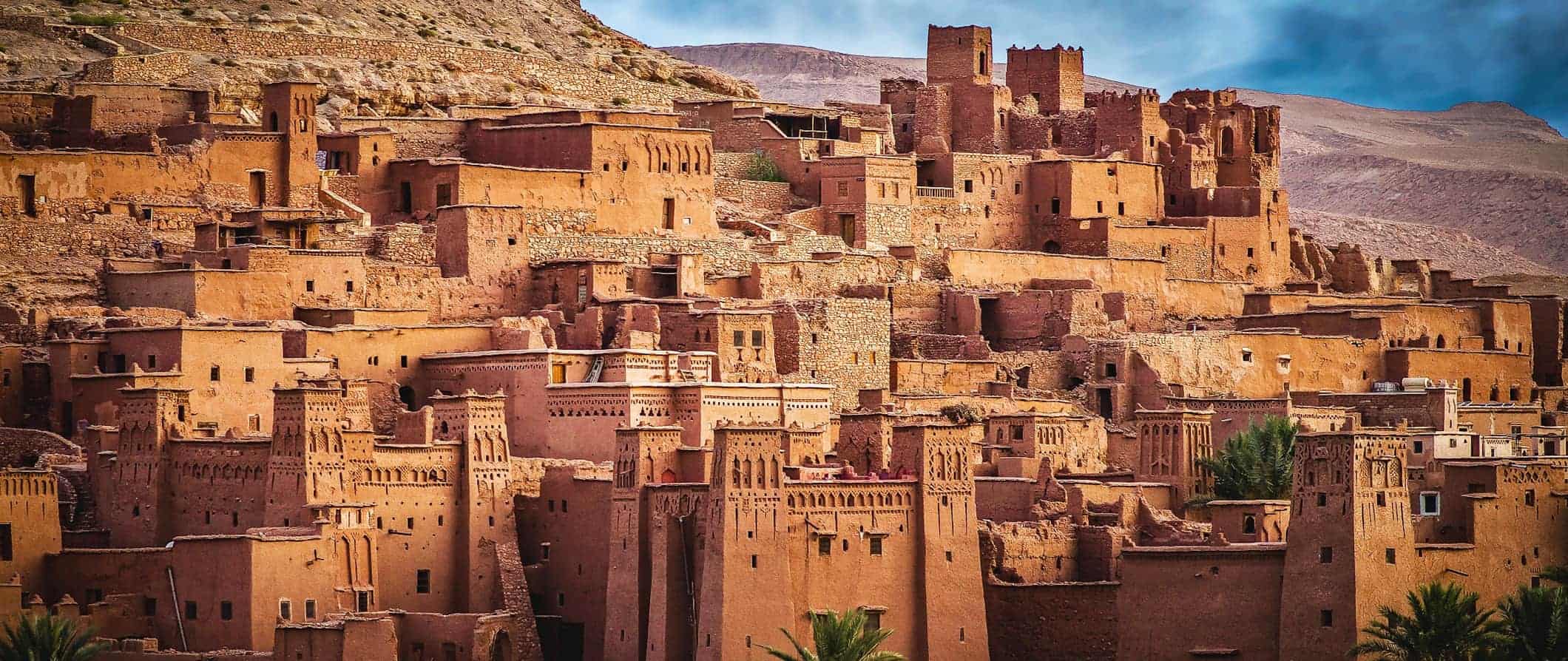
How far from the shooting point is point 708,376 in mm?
48812

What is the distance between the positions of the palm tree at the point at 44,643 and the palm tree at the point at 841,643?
8.17m

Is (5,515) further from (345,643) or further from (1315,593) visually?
(1315,593)

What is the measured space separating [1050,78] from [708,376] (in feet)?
61.0

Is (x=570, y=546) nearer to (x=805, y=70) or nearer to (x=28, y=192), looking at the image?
(x=28, y=192)

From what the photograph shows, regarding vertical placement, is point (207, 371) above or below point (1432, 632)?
above

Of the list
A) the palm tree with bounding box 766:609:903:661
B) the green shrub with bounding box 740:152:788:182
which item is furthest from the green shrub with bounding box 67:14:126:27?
the palm tree with bounding box 766:609:903:661

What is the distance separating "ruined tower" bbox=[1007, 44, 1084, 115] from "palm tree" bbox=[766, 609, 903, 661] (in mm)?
25120

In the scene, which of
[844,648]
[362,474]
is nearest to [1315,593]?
[844,648]

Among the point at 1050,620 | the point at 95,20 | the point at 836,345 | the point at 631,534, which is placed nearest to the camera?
the point at 631,534

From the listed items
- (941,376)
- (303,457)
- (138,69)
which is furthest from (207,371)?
(941,376)

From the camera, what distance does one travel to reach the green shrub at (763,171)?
59562 millimetres

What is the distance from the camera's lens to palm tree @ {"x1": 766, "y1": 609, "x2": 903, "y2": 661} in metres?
40.9

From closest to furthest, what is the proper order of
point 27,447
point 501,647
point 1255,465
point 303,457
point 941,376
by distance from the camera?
1. point 303,457
2. point 501,647
3. point 27,447
4. point 1255,465
5. point 941,376

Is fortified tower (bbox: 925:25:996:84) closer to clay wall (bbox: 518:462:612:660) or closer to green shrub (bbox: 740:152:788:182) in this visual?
green shrub (bbox: 740:152:788:182)
